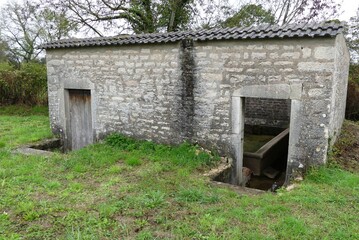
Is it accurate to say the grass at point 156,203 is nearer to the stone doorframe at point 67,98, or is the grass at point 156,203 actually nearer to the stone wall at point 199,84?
the stone wall at point 199,84

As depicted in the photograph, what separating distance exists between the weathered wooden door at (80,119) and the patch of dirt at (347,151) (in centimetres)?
646

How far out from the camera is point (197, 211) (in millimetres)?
4223

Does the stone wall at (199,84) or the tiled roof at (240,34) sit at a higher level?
the tiled roof at (240,34)

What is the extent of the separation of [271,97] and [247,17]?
1140cm

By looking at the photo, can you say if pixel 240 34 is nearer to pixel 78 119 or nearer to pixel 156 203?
pixel 156 203

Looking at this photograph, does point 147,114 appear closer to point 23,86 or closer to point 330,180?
point 330,180

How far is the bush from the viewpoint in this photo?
14688 millimetres

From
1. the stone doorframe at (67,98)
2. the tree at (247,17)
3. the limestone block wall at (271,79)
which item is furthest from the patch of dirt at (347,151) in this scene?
the tree at (247,17)

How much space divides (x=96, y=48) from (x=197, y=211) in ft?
18.0

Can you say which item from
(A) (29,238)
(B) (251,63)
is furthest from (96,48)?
(A) (29,238)

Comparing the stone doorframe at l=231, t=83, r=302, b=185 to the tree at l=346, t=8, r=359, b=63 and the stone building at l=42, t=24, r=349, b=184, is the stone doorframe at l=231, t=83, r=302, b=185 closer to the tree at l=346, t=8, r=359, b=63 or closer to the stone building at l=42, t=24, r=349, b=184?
the stone building at l=42, t=24, r=349, b=184

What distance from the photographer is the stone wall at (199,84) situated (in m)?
5.43

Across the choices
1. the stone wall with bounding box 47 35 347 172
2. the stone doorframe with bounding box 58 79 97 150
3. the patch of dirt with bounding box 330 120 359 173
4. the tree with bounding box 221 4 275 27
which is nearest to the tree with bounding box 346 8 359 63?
the tree with bounding box 221 4 275 27

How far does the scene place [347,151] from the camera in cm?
683
